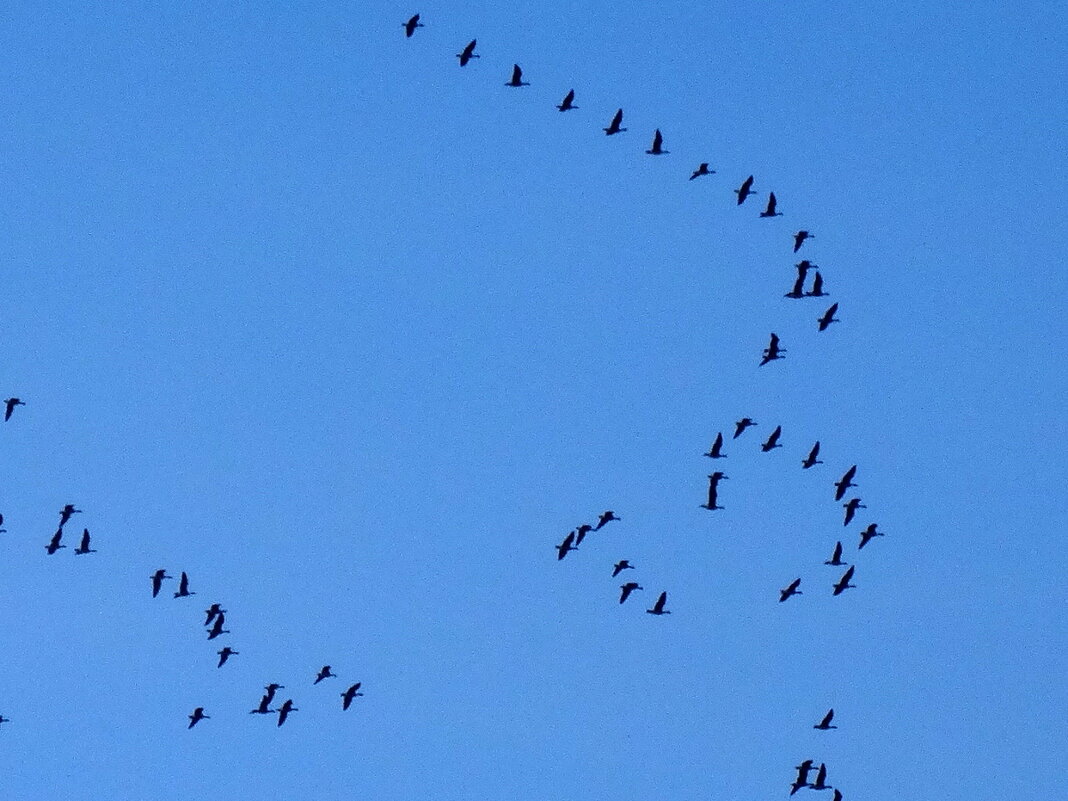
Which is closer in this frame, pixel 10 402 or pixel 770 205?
pixel 770 205

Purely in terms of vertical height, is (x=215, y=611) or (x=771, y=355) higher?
(x=771, y=355)

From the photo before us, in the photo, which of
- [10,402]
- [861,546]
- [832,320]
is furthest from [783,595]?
[10,402]

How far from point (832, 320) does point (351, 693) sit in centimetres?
2054

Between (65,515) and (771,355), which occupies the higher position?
(771,355)

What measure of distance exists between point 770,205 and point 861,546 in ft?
42.4

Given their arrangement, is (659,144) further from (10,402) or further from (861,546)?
(10,402)

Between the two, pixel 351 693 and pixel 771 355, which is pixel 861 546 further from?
pixel 351 693

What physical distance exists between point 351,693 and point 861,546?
1802 cm

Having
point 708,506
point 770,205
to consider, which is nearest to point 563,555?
point 708,506

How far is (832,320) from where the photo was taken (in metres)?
116

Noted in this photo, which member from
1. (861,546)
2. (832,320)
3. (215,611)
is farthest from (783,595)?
(215,611)

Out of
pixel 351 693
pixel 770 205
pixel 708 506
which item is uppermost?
pixel 770 205

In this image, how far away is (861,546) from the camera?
392 feet

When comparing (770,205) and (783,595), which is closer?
(770,205)
